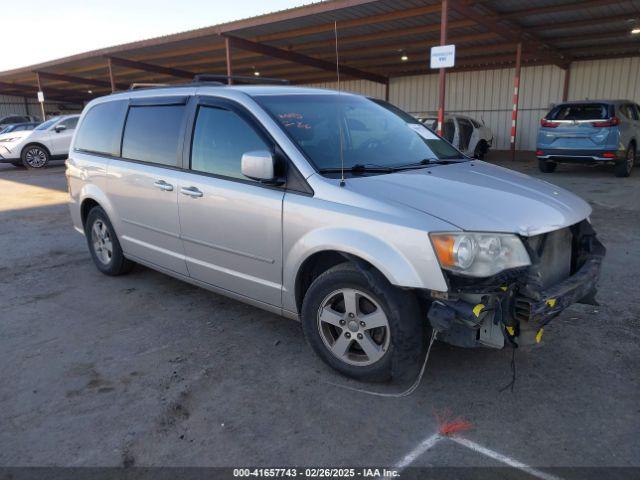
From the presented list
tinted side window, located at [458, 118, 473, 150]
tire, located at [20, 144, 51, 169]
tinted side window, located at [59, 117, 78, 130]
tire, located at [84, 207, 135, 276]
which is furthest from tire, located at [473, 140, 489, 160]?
tire, located at [20, 144, 51, 169]

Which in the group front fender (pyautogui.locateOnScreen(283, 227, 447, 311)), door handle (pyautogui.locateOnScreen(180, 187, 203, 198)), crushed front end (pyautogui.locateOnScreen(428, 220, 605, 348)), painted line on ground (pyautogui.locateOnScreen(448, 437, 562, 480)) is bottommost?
painted line on ground (pyautogui.locateOnScreen(448, 437, 562, 480))

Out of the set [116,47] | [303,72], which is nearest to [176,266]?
[116,47]

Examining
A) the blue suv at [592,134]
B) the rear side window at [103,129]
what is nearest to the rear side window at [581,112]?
the blue suv at [592,134]

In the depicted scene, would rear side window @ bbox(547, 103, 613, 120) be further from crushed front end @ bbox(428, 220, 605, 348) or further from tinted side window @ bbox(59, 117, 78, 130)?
tinted side window @ bbox(59, 117, 78, 130)

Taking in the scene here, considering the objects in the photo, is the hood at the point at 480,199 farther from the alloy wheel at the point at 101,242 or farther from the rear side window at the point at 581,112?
the rear side window at the point at 581,112

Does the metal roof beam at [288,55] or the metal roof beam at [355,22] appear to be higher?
the metal roof beam at [355,22]

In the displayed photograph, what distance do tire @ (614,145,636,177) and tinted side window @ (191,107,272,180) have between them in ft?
36.0

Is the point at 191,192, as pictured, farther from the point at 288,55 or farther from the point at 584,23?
the point at 288,55

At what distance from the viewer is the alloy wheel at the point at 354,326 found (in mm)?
2877

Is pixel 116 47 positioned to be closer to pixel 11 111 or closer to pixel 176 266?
pixel 176 266

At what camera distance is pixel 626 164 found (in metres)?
11.6

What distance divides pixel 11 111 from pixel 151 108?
42837mm

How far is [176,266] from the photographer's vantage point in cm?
413

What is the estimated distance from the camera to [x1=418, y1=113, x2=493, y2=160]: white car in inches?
562
